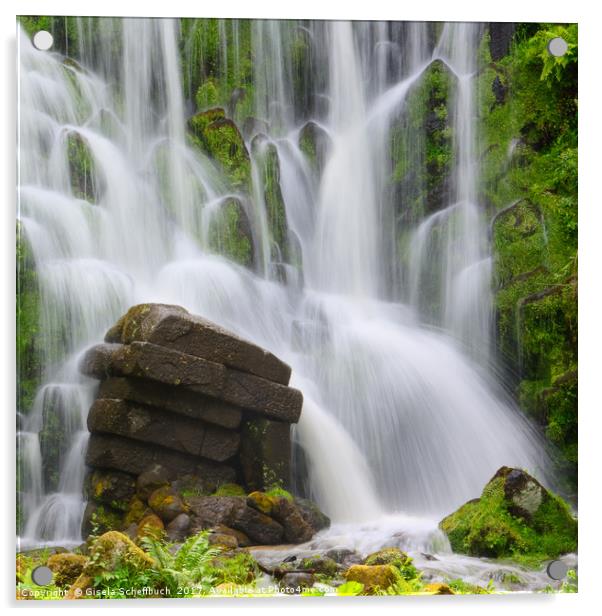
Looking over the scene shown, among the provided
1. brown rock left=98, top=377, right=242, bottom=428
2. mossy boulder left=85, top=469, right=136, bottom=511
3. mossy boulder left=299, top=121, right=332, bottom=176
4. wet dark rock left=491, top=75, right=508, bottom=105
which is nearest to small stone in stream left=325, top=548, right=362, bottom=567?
brown rock left=98, top=377, right=242, bottom=428

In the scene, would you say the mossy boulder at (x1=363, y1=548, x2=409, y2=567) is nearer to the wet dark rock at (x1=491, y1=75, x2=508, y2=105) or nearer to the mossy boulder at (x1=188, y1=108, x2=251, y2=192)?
the mossy boulder at (x1=188, y1=108, x2=251, y2=192)

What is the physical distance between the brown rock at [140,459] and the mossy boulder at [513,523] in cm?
185

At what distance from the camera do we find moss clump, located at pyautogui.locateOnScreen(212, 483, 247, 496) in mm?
7067

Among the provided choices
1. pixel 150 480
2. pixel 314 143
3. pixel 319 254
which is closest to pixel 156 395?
pixel 150 480

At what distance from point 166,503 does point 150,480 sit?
216 mm

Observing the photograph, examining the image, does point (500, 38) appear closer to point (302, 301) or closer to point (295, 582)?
point (302, 301)

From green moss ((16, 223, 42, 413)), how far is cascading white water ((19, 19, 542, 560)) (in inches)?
2.9

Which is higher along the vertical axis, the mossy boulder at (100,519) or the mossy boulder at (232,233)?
the mossy boulder at (232,233)

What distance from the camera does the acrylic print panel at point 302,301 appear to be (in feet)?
23.0

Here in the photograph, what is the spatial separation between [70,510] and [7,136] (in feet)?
9.41

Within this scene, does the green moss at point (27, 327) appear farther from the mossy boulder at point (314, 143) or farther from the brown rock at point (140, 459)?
the mossy boulder at point (314, 143)

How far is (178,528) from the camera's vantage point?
6914 mm

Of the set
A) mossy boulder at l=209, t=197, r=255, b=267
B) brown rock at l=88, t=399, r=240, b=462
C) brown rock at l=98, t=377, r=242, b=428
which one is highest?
mossy boulder at l=209, t=197, r=255, b=267

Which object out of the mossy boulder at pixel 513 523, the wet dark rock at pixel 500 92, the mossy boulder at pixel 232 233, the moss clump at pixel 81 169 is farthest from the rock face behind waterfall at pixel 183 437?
the wet dark rock at pixel 500 92
